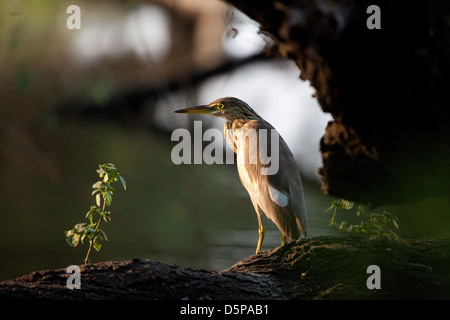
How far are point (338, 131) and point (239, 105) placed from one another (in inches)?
43.0

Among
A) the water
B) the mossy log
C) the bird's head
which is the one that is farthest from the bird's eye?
the water

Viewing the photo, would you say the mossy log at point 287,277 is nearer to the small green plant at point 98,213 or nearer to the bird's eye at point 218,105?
the small green plant at point 98,213

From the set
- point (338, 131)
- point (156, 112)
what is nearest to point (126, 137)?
point (156, 112)

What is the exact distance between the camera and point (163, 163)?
23.0ft

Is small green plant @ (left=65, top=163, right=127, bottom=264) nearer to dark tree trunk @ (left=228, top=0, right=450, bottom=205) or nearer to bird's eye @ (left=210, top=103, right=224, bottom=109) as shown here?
dark tree trunk @ (left=228, top=0, right=450, bottom=205)

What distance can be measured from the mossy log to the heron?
595 mm

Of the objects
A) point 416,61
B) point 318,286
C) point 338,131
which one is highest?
point 416,61

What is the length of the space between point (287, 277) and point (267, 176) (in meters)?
0.84

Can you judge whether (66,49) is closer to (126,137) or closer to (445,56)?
(126,137)

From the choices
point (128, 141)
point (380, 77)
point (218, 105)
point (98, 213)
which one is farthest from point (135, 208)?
point (380, 77)

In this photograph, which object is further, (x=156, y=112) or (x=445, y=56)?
(x=156, y=112)

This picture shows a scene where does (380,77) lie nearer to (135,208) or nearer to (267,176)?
(267,176)

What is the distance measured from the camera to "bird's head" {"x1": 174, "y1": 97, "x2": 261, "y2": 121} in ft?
9.08

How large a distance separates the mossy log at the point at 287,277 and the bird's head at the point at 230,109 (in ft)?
3.62
